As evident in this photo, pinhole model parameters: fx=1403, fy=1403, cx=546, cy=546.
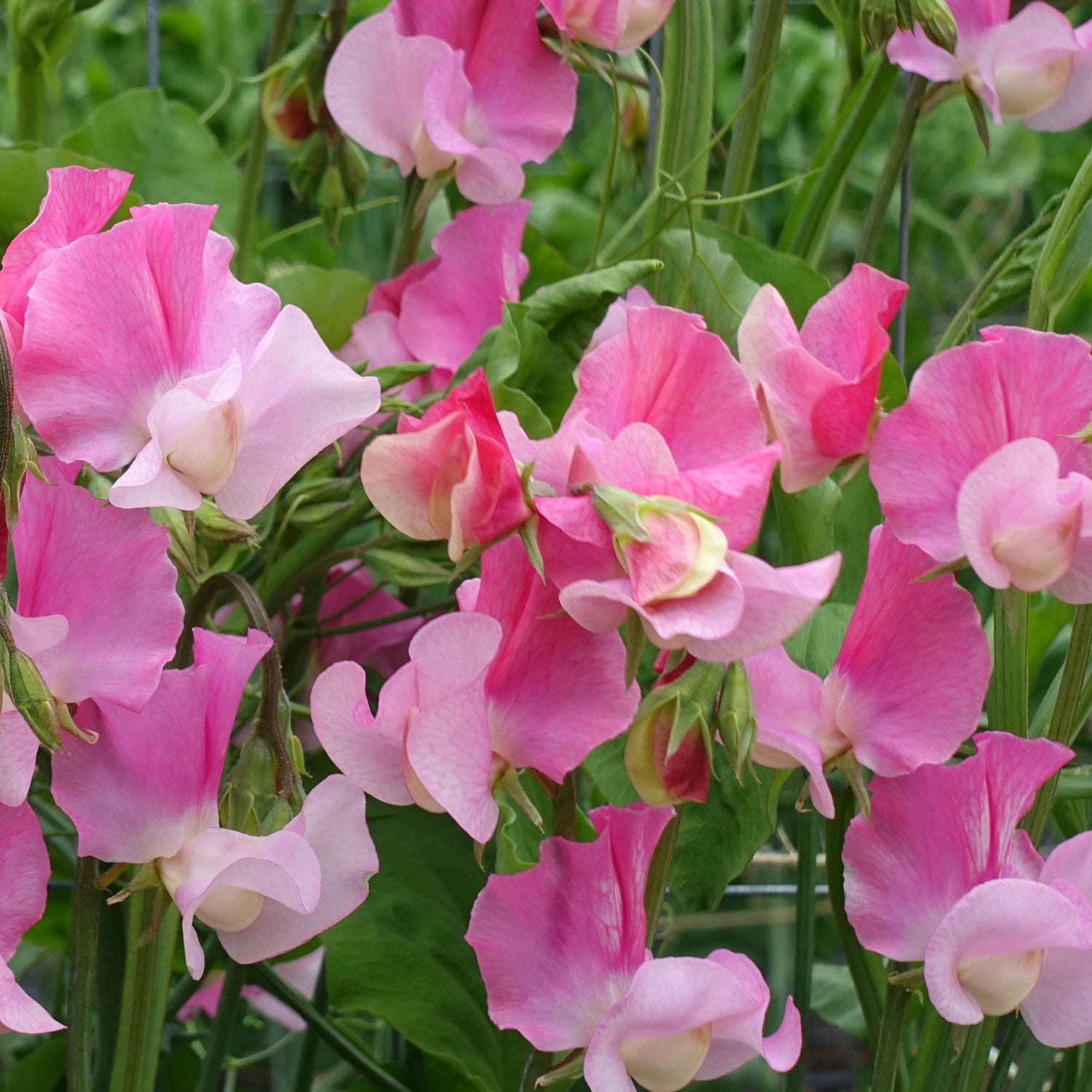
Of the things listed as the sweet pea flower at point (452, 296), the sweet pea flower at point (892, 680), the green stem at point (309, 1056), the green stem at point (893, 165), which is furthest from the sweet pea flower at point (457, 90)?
the green stem at point (309, 1056)

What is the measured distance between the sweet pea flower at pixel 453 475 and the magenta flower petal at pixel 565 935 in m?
0.09

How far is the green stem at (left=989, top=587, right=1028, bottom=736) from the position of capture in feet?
1.40

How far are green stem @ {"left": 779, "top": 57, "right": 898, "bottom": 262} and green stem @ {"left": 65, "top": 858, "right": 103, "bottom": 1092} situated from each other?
0.36m

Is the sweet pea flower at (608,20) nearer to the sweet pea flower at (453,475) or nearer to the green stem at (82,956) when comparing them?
the sweet pea flower at (453,475)

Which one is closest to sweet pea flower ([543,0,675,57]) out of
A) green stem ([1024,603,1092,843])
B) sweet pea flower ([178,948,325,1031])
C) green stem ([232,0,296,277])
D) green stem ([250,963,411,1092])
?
green stem ([232,0,296,277])

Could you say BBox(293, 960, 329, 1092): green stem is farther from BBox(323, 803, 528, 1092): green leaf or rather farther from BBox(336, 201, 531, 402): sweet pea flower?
BBox(336, 201, 531, 402): sweet pea flower

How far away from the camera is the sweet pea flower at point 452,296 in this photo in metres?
0.53

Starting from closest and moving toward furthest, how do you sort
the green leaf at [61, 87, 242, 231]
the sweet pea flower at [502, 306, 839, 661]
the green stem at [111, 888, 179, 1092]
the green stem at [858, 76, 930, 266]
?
the sweet pea flower at [502, 306, 839, 661] → the green stem at [111, 888, 179, 1092] → the green stem at [858, 76, 930, 266] → the green leaf at [61, 87, 242, 231]

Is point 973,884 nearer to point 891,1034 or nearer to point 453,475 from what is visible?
point 891,1034

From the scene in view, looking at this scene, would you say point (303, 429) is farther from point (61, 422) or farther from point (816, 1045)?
point (816, 1045)

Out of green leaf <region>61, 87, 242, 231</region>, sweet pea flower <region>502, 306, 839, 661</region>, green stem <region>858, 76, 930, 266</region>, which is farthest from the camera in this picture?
green leaf <region>61, 87, 242, 231</region>

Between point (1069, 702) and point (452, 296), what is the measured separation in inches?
10.5

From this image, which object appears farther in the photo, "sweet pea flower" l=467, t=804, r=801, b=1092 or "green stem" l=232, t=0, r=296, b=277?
"green stem" l=232, t=0, r=296, b=277

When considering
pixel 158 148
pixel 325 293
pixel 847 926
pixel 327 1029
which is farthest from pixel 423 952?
pixel 158 148
